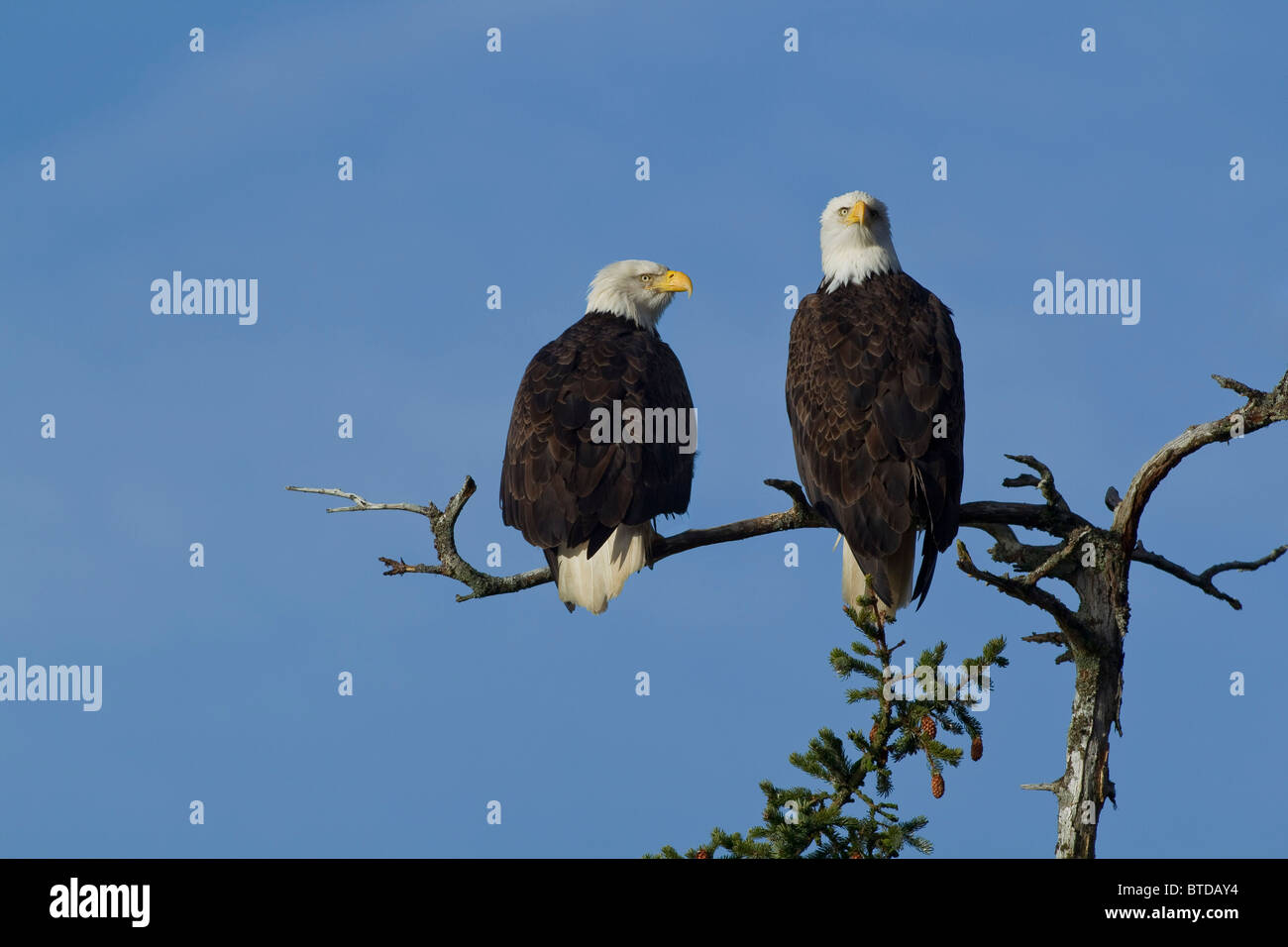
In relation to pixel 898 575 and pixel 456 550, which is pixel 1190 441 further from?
pixel 456 550

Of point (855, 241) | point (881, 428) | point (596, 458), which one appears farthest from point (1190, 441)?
point (596, 458)

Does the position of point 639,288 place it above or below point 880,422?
above

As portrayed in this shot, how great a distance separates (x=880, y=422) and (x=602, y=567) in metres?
2.22

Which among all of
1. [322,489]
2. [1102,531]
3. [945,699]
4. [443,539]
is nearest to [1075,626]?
[1102,531]

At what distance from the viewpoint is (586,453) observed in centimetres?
1027

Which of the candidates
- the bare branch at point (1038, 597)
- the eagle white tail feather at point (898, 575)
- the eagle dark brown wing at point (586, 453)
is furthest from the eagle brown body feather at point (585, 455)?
the bare branch at point (1038, 597)

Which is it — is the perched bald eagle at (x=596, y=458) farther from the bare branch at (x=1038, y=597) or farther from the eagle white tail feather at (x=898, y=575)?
the bare branch at (x=1038, y=597)

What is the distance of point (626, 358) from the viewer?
11.1 m

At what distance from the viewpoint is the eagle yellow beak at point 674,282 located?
12.6m

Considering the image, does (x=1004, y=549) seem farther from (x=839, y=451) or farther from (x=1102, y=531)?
(x=839, y=451)

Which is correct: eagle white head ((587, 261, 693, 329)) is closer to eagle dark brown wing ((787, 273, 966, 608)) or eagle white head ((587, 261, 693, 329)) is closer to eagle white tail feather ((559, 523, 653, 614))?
eagle dark brown wing ((787, 273, 966, 608))

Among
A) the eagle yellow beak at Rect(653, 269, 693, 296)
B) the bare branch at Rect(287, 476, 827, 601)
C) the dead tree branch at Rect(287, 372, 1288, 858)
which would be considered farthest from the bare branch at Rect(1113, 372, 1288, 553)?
the eagle yellow beak at Rect(653, 269, 693, 296)

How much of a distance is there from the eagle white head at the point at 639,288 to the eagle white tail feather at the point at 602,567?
118 inches
